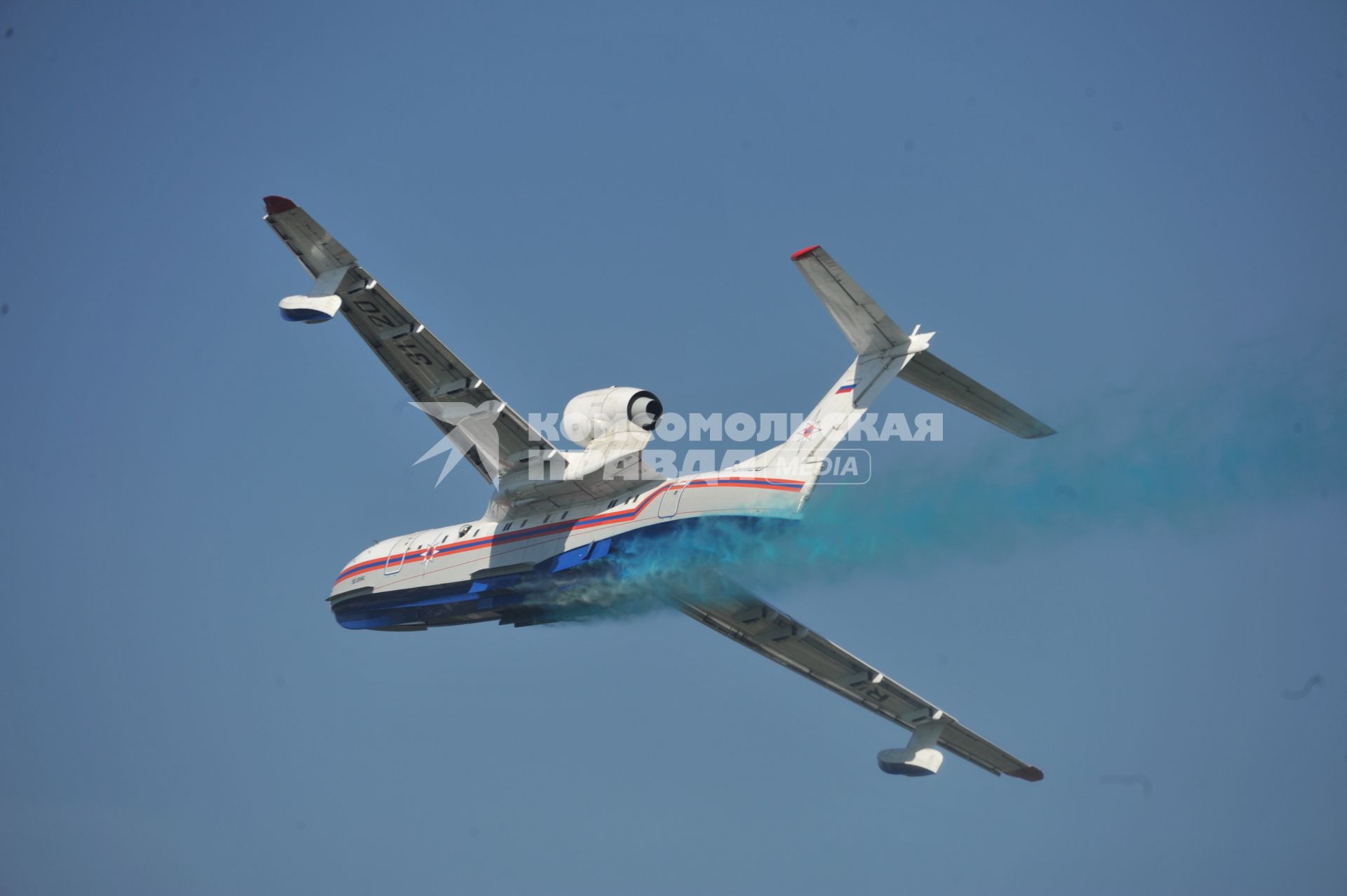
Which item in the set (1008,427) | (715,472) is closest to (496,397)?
(715,472)

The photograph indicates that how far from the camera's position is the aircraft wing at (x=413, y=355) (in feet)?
57.7

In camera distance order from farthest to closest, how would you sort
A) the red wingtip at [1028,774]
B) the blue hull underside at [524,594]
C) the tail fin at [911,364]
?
1. the red wingtip at [1028,774]
2. the blue hull underside at [524,594]
3. the tail fin at [911,364]

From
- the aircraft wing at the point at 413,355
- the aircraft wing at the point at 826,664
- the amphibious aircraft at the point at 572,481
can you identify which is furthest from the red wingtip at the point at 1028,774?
the aircraft wing at the point at 413,355

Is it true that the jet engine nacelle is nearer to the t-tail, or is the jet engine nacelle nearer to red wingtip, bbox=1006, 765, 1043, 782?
the t-tail

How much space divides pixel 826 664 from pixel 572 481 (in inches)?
204

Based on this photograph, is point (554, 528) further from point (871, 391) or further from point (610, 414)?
point (871, 391)

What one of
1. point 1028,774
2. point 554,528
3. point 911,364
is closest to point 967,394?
point 911,364

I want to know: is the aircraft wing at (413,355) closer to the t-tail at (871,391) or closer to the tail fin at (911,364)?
the t-tail at (871,391)

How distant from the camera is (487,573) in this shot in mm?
19750

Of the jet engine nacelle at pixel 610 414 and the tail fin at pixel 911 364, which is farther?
the jet engine nacelle at pixel 610 414

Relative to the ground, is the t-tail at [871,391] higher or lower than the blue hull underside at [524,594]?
higher

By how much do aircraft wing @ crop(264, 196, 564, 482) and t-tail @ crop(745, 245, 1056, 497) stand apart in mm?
3103

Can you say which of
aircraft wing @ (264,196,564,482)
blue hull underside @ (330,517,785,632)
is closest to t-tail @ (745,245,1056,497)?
blue hull underside @ (330,517,785,632)

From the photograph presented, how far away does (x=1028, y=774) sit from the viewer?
23203 mm
